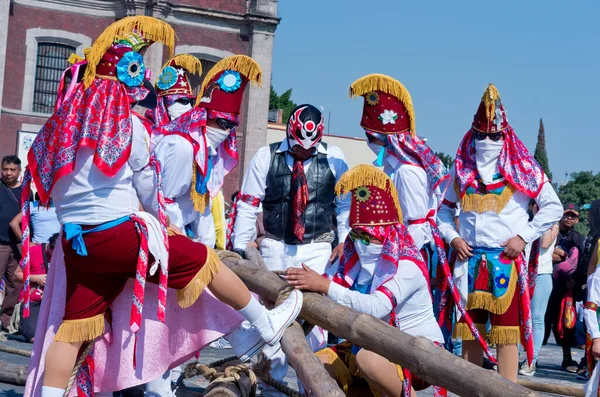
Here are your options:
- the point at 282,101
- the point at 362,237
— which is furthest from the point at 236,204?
the point at 282,101

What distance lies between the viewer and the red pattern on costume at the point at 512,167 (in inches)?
292

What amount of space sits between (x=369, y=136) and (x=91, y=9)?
2416cm

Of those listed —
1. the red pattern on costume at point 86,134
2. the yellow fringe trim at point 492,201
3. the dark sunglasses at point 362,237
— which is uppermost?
the red pattern on costume at point 86,134

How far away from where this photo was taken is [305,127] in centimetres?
736

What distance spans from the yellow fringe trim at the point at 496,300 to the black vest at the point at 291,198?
1253 millimetres

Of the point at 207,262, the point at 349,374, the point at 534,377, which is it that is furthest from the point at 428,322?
the point at 534,377

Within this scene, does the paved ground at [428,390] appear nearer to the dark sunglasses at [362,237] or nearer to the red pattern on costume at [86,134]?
the dark sunglasses at [362,237]

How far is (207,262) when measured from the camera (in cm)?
530

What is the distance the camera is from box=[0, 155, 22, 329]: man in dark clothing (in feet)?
36.4

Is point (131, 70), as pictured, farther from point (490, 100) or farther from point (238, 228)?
point (490, 100)

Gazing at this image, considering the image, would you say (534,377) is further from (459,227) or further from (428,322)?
(428,322)

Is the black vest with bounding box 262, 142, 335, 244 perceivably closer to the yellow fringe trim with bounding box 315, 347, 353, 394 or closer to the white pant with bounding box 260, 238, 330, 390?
the white pant with bounding box 260, 238, 330, 390

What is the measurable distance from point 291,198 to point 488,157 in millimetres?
1553

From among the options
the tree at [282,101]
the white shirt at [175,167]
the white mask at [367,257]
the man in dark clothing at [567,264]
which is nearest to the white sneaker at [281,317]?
the white mask at [367,257]
